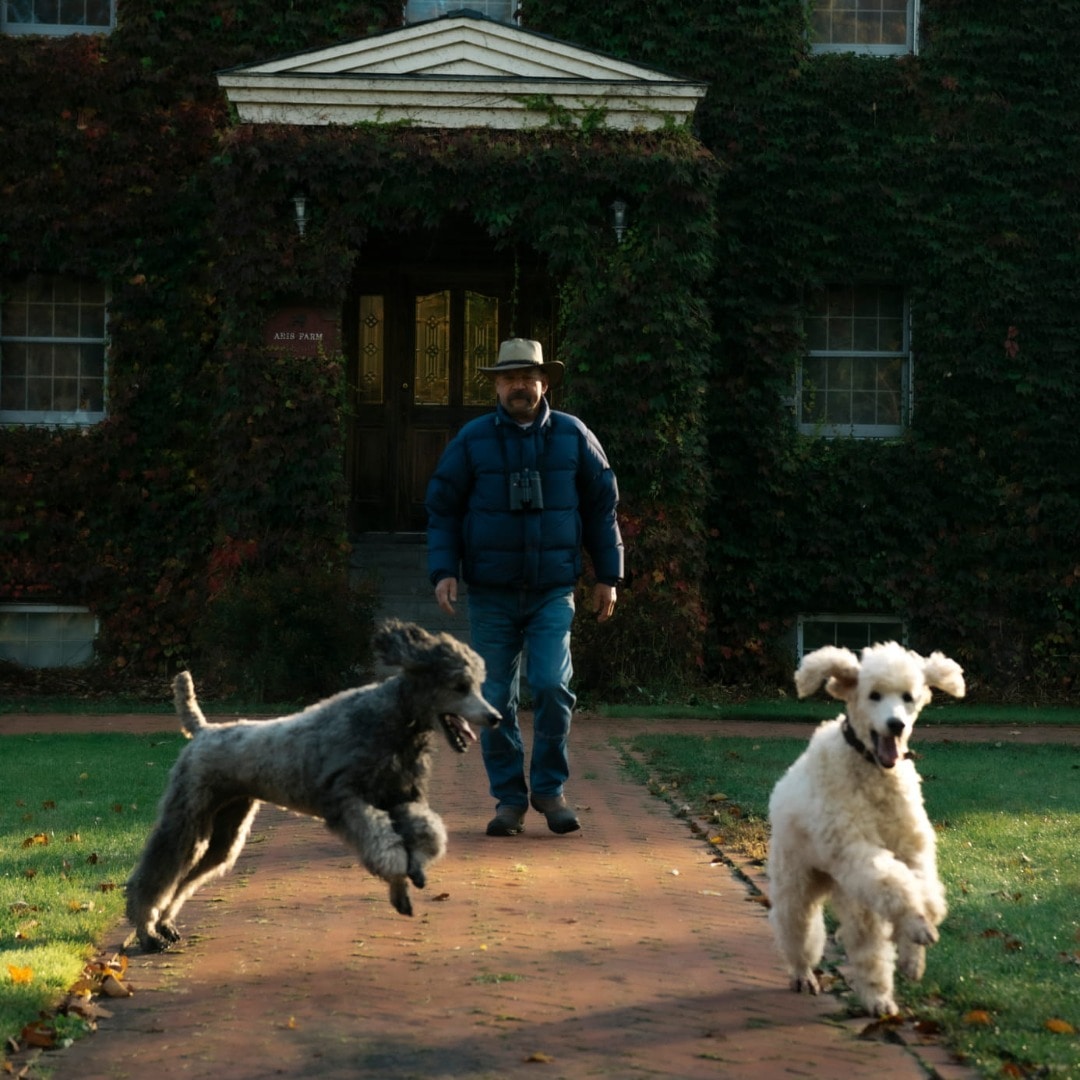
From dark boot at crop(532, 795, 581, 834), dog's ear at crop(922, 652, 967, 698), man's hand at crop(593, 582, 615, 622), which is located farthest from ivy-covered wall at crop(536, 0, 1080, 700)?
dog's ear at crop(922, 652, 967, 698)

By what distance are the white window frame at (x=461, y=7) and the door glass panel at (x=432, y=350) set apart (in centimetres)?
310

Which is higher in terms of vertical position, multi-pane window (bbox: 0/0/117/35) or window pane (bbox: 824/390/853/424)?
multi-pane window (bbox: 0/0/117/35)

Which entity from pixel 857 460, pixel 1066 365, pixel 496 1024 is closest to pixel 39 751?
pixel 496 1024

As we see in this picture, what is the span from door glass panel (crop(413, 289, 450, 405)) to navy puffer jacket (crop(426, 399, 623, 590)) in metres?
10.7

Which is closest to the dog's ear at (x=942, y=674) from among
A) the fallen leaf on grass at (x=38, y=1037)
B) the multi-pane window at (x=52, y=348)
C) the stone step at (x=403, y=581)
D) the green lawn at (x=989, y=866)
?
the green lawn at (x=989, y=866)

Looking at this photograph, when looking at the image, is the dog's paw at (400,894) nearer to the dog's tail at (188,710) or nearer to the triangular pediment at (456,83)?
the dog's tail at (188,710)

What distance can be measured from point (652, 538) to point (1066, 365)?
525cm

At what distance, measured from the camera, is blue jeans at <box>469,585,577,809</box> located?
877cm

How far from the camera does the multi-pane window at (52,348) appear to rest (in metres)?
18.6

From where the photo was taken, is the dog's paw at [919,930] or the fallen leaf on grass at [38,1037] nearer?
the fallen leaf on grass at [38,1037]

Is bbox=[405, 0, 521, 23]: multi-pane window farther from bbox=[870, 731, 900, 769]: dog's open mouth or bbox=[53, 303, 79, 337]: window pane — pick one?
bbox=[870, 731, 900, 769]: dog's open mouth

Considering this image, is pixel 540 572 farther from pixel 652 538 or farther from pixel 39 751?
pixel 652 538

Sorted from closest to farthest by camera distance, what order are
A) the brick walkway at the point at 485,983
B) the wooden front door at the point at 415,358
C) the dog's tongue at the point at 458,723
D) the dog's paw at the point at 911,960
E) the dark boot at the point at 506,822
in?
the brick walkway at the point at 485,983, the dog's paw at the point at 911,960, the dog's tongue at the point at 458,723, the dark boot at the point at 506,822, the wooden front door at the point at 415,358

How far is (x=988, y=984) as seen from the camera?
578 cm
